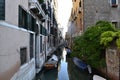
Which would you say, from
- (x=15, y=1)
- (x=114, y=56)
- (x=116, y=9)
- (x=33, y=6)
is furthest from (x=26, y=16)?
(x=116, y=9)

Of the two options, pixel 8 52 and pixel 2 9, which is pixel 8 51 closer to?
pixel 8 52

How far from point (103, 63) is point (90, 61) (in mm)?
1302

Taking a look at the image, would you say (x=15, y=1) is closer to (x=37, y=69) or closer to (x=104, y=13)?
(x=37, y=69)

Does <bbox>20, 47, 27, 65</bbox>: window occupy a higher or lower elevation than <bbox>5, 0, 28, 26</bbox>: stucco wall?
lower

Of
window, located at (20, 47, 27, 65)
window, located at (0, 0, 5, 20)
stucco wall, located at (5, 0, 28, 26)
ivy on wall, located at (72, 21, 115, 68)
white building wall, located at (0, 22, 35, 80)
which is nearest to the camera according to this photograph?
white building wall, located at (0, 22, 35, 80)

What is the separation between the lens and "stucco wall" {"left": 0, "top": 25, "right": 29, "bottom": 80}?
6422 mm

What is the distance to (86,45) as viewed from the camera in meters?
16.4

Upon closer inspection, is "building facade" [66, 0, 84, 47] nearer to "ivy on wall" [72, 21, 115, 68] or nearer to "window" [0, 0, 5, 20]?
"ivy on wall" [72, 21, 115, 68]

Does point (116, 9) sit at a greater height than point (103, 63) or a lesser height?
greater

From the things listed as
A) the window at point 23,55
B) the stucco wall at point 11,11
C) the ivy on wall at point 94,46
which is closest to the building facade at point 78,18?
the ivy on wall at point 94,46

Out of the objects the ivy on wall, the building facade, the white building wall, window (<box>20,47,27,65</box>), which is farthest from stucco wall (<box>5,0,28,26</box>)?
the building facade

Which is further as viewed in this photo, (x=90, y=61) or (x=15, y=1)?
(x=90, y=61)

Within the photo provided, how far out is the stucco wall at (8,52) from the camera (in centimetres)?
642

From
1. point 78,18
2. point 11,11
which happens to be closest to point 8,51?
point 11,11
